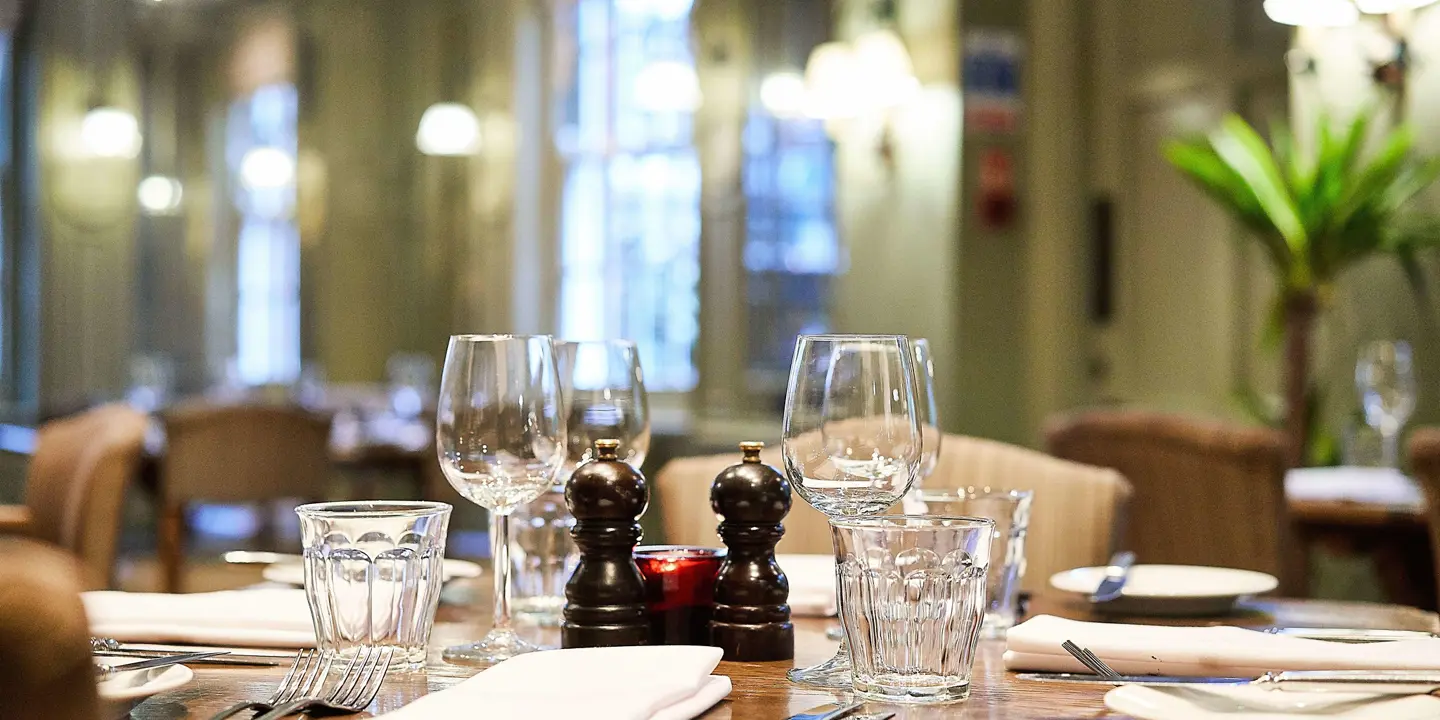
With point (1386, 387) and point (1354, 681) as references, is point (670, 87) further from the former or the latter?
point (1354, 681)

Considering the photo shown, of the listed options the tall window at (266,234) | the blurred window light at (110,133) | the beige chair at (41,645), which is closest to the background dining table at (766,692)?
the beige chair at (41,645)

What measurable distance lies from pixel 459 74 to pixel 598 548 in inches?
287

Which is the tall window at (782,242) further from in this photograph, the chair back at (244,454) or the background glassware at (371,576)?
the background glassware at (371,576)

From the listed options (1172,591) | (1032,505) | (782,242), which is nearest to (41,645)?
(1172,591)

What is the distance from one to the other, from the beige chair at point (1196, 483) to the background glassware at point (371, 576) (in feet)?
5.06

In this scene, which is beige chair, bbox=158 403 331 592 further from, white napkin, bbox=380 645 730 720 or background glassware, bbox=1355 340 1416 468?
white napkin, bbox=380 645 730 720

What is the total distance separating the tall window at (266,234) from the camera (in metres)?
8.44

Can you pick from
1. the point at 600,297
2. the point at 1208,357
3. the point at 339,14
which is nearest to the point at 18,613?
the point at 1208,357

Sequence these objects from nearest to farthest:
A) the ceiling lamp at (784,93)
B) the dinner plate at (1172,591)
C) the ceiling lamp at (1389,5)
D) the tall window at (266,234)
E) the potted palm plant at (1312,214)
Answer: the dinner plate at (1172,591), the potted palm plant at (1312,214), the ceiling lamp at (1389,5), the ceiling lamp at (784,93), the tall window at (266,234)

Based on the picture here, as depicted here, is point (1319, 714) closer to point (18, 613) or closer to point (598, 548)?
point (598, 548)

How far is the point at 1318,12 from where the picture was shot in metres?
4.32

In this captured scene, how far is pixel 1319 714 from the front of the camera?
84 cm

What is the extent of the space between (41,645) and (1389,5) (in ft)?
14.7

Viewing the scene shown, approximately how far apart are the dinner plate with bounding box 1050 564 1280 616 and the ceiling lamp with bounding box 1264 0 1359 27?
132 inches
